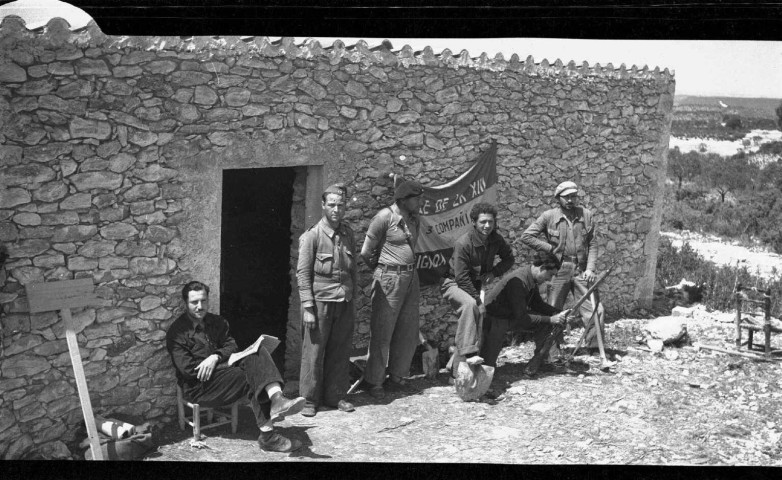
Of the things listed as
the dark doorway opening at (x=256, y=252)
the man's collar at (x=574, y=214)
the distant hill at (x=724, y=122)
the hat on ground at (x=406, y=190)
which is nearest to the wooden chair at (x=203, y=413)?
the dark doorway opening at (x=256, y=252)

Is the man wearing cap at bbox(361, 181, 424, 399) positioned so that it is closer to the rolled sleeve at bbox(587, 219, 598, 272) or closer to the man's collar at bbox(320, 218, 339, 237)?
the man's collar at bbox(320, 218, 339, 237)

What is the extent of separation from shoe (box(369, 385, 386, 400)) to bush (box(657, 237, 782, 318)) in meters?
5.60

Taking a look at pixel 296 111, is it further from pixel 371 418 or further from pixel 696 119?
pixel 696 119

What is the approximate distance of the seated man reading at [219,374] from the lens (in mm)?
5691

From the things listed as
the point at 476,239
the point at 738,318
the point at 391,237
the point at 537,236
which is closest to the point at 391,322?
the point at 391,237

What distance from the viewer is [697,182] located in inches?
838

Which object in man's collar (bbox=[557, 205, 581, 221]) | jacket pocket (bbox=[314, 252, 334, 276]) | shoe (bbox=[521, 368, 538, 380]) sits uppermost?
man's collar (bbox=[557, 205, 581, 221])

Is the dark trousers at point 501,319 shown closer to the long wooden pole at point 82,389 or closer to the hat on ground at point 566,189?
Answer: the hat on ground at point 566,189

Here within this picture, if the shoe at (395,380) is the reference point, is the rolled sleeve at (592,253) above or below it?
above

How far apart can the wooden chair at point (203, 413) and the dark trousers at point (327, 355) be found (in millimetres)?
649

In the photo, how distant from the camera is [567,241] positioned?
794 cm

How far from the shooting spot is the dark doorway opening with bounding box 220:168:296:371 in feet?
24.8

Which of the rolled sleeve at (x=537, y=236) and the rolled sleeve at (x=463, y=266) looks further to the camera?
the rolled sleeve at (x=537, y=236)

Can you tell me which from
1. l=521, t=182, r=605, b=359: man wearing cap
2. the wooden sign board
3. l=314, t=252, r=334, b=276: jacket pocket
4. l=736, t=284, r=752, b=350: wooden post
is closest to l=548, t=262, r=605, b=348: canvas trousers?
l=521, t=182, r=605, b=359: man wearing cap
